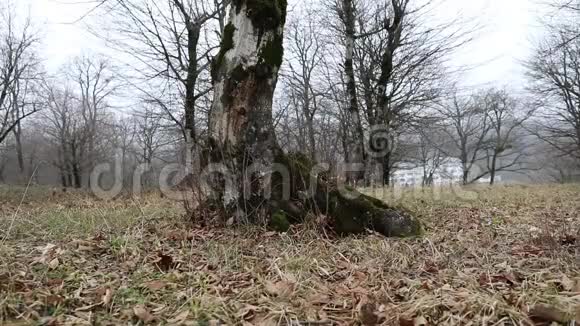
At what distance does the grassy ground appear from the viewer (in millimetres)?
1760

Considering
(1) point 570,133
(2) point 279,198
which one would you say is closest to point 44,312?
(2) point 279,198

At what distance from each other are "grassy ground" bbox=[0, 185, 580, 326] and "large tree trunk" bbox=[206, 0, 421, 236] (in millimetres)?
298

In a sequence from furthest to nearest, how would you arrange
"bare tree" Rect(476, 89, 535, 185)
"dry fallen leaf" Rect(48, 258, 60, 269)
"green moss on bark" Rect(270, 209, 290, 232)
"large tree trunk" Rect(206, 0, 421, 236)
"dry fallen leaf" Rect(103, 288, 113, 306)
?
"bare tree" Rect(476, 89, 535, 185), "large tree trunk" Rect(206, 0, 421, 236), "green moss on bark" Rect(270, 209, 290, 232), "dry fallen leaf" Rect(48, 258, 60, 269), "dry fallen leaf" Rect(103, 288, 113, 306)

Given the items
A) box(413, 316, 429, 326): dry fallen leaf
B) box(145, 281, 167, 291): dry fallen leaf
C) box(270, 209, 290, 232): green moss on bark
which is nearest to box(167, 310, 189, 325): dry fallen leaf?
box(145, 281, 167, 291): dry fallen leaf

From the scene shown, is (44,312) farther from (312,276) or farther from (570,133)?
(570,133)

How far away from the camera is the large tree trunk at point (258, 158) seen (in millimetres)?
3807

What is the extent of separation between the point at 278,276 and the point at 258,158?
1.79 m

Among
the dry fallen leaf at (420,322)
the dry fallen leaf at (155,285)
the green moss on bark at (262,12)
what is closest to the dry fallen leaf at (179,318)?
the dry fallen leaf at (155,285)

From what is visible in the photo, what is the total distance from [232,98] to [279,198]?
1.20 m

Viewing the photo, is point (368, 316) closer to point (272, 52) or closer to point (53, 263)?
point (53, 263)

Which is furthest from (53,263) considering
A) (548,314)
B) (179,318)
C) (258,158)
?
(548,314)

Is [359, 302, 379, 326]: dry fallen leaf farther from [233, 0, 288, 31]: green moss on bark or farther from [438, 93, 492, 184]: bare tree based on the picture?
[438, 93, 492, 184]: bare tree

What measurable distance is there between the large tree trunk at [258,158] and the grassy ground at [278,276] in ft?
0.98

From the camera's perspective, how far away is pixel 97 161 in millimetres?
27375
